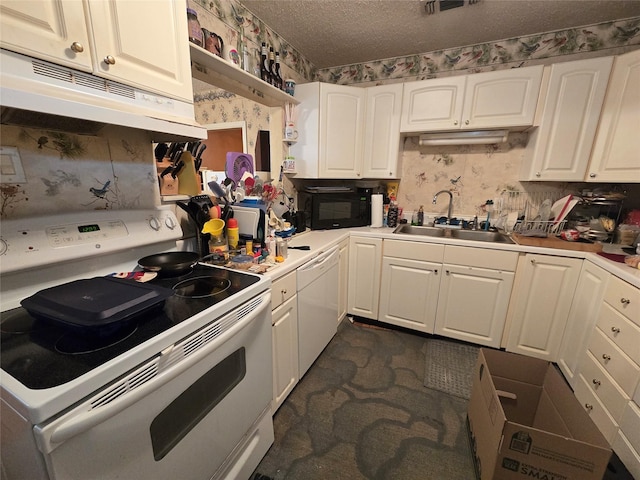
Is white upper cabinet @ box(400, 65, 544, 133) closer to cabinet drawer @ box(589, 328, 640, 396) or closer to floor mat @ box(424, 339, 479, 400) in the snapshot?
cabinet drawer @ box(589, 328, 640, 396)

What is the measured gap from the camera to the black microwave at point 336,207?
2.27m

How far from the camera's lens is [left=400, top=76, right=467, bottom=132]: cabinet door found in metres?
2.04

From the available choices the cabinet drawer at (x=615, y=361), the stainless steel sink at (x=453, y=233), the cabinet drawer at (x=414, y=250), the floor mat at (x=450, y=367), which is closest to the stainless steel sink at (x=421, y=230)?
the stainless steel sink at (x=453, y=233)

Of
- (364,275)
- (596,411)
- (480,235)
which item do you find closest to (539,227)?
(480,235)

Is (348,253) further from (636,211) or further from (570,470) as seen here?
(636,211)

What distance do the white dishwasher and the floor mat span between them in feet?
2.45

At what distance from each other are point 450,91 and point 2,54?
2.35 metres

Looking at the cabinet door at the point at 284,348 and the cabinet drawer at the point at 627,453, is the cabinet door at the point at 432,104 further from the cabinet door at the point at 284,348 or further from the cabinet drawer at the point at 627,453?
the cabinet drawer at the point at 627,453

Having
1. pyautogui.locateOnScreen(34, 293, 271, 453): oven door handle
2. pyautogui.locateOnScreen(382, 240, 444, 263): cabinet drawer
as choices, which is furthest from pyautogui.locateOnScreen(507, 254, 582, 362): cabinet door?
pyautogui.locateOnScreen(34, 293, 271, 453): oven door handle

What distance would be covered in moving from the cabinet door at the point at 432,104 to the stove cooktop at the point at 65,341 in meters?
2.03

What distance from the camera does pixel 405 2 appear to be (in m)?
1.65

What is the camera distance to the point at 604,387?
4.44 ft

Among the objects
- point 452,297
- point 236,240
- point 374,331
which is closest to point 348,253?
point 374,331

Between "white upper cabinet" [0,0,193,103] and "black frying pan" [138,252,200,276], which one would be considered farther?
"black frying pan" [138,252,200,276]
